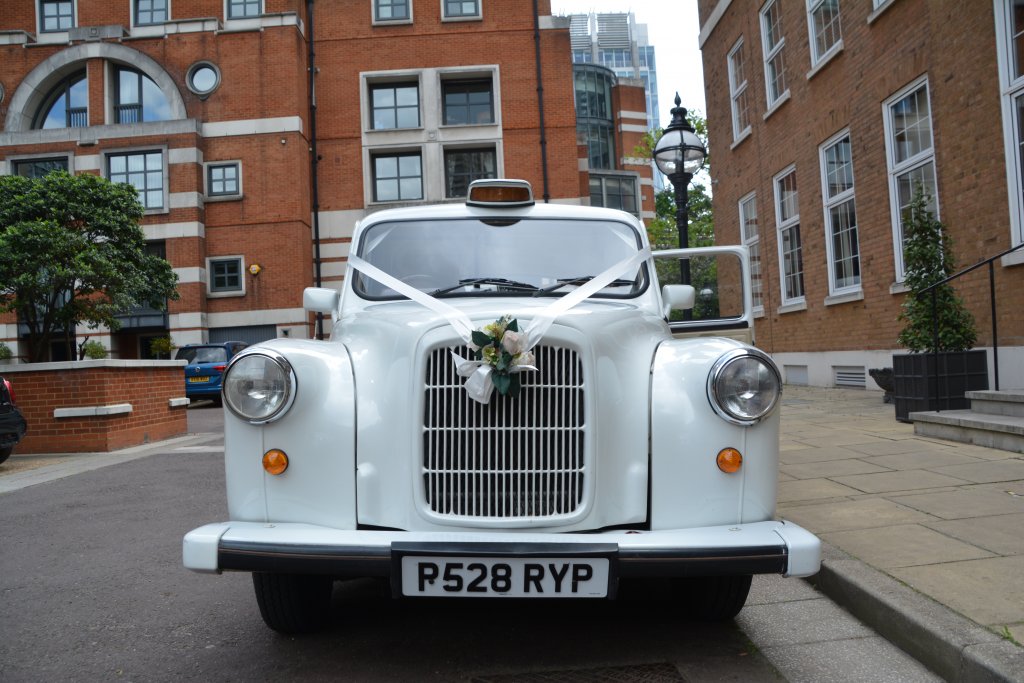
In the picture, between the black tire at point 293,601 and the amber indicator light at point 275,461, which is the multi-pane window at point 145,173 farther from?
the amber indicator light at point 275,461

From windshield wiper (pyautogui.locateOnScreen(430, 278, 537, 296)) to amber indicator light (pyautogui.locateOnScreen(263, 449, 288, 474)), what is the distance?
112 centimetres

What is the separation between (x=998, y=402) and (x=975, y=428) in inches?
22.6

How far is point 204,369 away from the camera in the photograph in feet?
61.6

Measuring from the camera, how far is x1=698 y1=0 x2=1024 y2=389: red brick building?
798 cm

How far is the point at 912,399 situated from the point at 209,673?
23.1 ft

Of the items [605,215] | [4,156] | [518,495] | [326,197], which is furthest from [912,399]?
[4,156]

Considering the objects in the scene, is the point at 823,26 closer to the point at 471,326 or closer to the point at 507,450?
the point at 471,326

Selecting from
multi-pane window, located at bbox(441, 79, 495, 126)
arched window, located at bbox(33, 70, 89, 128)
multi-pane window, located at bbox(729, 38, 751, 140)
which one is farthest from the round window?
multi-pane window, located at bbox(729, 38, 751, 140)

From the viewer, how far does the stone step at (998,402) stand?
633cm

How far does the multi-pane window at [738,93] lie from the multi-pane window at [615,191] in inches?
1181

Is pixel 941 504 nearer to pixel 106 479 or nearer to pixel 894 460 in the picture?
pixel 894 460

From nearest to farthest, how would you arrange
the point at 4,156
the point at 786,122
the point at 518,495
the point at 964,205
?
the point at 518,495, the point at 964,205, the point at 786,122, the point at 4,156

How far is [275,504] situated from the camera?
279 centimetres

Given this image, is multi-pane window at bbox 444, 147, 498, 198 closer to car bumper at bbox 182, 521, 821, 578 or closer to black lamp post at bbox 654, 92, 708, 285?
black lamp post at bbox 654, 92, 708, 285
